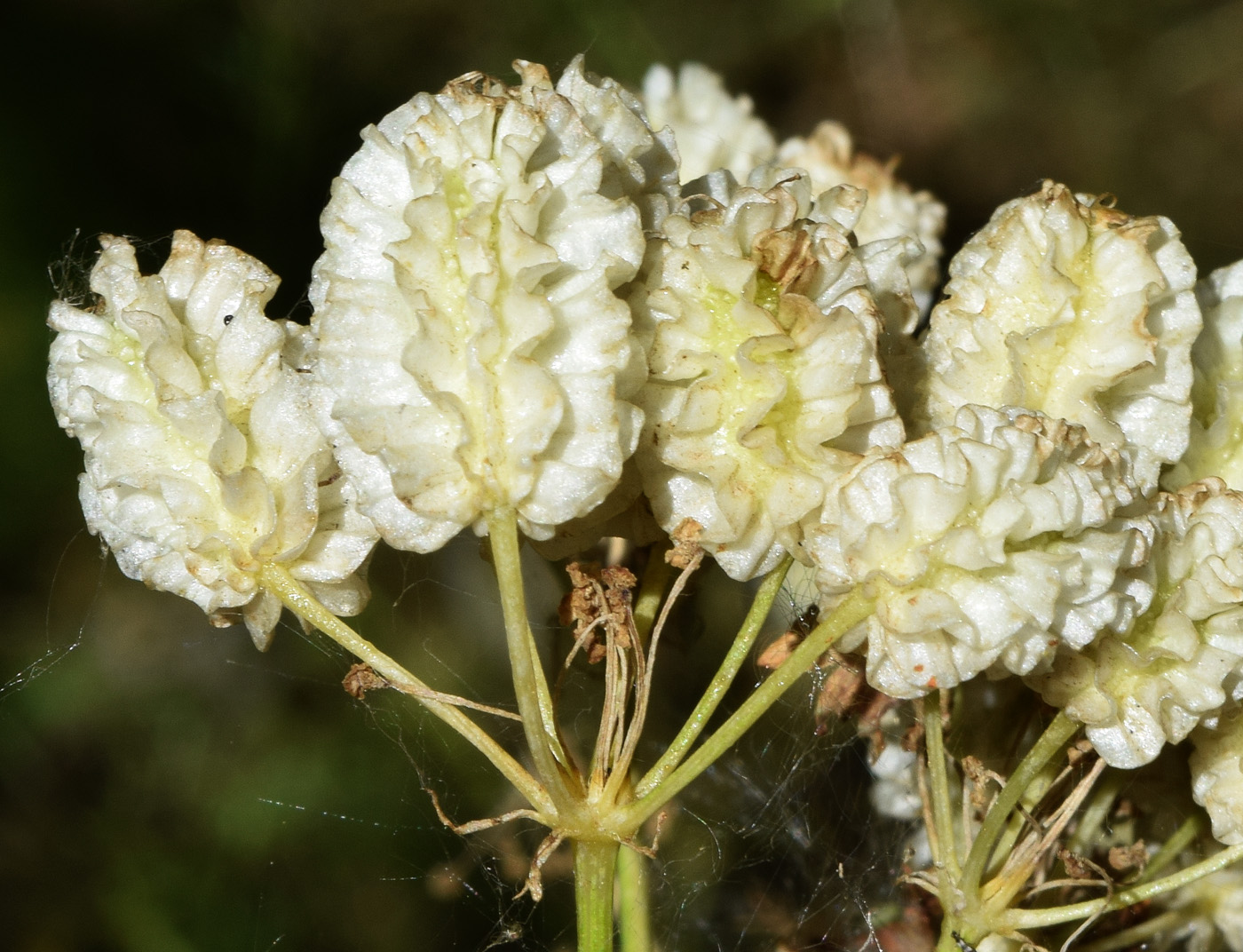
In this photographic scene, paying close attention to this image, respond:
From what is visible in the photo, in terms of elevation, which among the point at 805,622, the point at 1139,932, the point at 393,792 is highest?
the point at 805,622

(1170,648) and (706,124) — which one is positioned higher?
(706,124)

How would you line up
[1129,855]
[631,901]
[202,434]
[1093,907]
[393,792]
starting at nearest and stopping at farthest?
[202,434], [1093,907], [1129,855], [631,901], [393,792]

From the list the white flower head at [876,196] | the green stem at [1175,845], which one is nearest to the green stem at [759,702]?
the green stem at [1175,845]

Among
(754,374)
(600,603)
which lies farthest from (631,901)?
(754,374)

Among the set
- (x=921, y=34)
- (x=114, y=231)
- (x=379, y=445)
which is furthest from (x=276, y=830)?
(x=921, y=34)

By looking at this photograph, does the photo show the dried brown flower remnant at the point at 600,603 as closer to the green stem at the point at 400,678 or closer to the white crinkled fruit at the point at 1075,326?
the green stem at the point at 400,678

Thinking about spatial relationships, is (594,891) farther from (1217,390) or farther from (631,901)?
(1217,390)
